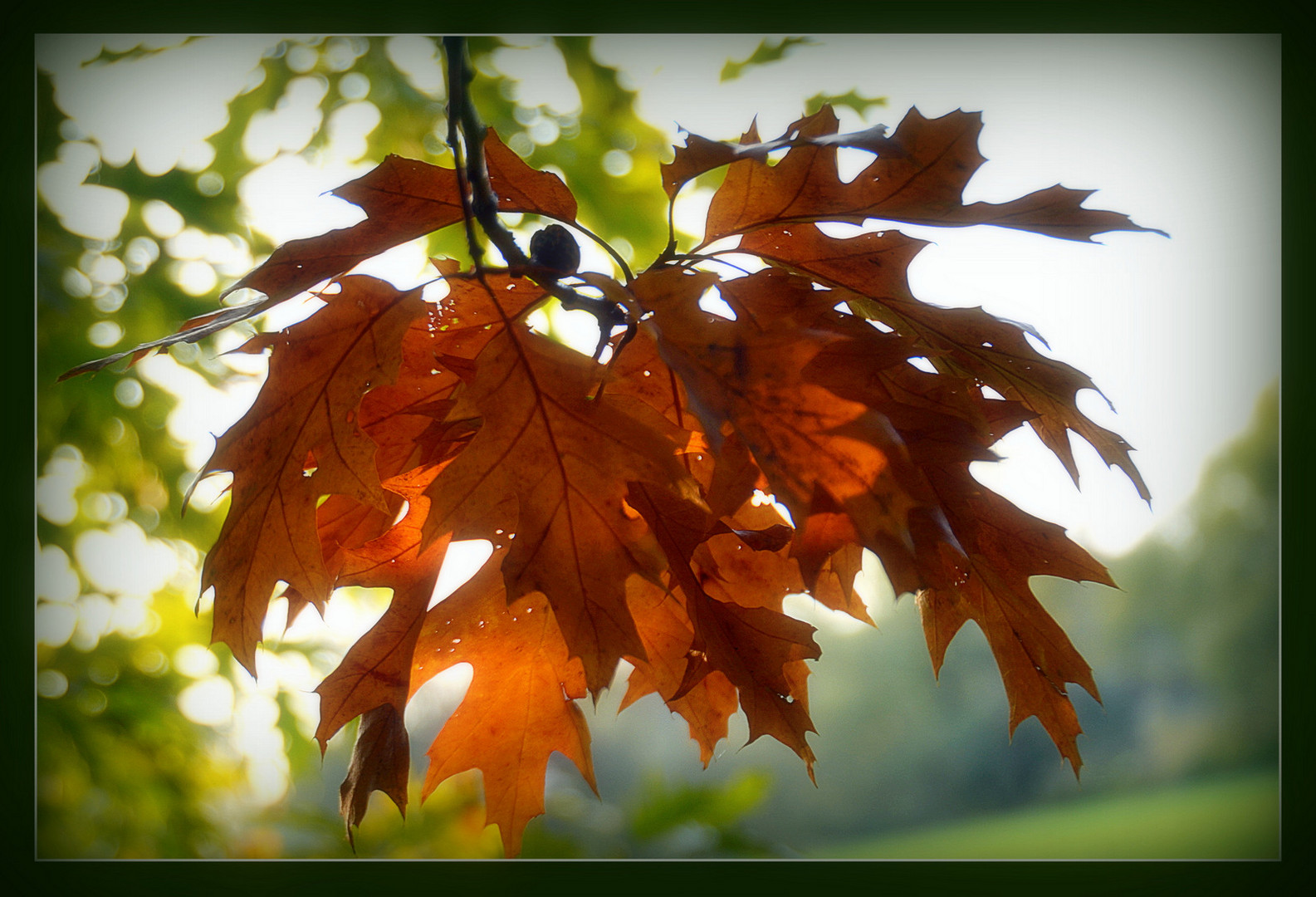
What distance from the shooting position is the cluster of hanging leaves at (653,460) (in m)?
0.28

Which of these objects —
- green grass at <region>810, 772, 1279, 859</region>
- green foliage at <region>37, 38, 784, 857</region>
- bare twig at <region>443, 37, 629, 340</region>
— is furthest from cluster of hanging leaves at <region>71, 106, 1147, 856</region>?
green grass at <region>810, 772, 1279, 859</region>

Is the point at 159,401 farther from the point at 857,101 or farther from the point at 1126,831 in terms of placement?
the point at 1126,831

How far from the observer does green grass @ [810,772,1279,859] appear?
1.10m

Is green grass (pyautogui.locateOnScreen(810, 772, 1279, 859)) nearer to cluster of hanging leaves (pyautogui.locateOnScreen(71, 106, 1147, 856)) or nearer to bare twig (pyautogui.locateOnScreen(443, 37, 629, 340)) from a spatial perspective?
cluster of hanging leaves (pyautogui.locateOnScreen(71, 106, 1147, 856))

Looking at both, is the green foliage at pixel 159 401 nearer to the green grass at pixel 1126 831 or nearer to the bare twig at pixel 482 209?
the bare twig at pixel 482 209

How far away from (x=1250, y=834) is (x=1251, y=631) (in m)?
0.30

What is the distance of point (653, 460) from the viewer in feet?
0.98

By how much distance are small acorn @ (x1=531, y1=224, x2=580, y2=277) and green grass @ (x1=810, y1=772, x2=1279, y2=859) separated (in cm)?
102

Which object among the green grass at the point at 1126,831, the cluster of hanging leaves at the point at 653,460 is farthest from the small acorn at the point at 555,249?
the green grass at the point at 1126,831

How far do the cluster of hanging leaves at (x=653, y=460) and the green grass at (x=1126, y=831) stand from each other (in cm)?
89

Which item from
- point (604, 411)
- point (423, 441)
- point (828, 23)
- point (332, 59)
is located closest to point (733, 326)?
point (604, 411)

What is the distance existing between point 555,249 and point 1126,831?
126 cm

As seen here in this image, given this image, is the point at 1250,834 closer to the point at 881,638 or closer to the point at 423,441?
the point at 881,638
